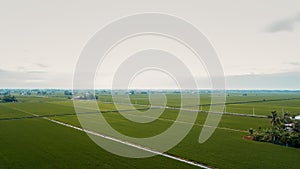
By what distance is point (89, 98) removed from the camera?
110m

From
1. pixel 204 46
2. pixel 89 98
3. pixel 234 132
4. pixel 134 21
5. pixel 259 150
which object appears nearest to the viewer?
pixel 204 46

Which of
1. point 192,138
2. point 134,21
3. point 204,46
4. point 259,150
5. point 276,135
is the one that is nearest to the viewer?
point 204,46

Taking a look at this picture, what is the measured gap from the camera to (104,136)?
2917 cm

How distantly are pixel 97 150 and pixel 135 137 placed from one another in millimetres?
6204

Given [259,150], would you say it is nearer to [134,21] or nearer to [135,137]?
[135,137]

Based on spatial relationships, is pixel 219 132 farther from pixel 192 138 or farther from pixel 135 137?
pixel 135 137

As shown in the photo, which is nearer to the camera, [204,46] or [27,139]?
[204,46]

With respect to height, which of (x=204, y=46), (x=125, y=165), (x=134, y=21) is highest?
(x=134, y=21)

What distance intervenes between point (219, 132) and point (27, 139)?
73.2 feet

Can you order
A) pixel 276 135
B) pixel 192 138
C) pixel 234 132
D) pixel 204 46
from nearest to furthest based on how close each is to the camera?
pixel 204 46
pixel 276 135
pixel 192 138
pixel 234 132

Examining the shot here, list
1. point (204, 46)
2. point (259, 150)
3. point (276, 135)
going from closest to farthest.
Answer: point (204, 46) → point (259, 150) → point (276, 135)

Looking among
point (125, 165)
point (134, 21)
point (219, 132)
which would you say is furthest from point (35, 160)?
point (219, 132)

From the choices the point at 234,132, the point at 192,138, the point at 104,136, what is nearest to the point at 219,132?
the point at 234,132

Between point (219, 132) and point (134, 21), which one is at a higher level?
point (134, 21)
